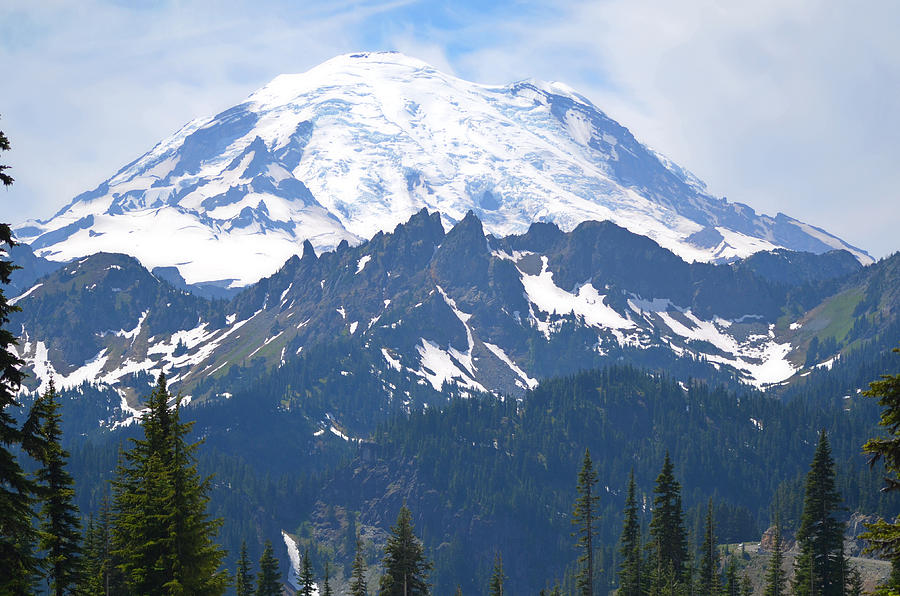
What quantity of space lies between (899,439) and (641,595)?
65544mm

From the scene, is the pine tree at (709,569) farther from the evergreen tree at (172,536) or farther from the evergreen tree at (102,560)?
the evergreen tree at (172,536)

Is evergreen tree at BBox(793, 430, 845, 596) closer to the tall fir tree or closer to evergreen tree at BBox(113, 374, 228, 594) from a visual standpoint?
the tall fir tree

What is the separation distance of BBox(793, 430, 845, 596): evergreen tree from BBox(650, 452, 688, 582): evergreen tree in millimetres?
11669

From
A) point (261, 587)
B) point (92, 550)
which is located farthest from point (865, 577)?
point (92, 550)

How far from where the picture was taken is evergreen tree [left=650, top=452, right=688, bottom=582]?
294 ft

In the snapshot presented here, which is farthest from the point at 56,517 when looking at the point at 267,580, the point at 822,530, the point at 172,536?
the point at 822,530

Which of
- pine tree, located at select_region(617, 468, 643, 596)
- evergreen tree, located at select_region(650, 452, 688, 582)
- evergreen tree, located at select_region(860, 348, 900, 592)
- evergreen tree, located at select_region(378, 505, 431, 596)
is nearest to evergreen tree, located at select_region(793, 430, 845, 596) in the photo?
evergreen tree, located at select_region(650, 452, 688, 582)

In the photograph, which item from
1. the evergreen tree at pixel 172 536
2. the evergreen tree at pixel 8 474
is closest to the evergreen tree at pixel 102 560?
the evergreen tree at pixel 172 536

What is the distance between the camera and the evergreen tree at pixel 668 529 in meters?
89.6

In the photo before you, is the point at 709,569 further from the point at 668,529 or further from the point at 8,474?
the point at 8,474

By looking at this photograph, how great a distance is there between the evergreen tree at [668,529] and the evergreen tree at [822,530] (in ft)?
38.3

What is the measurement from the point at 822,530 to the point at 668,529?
1399 centimetres

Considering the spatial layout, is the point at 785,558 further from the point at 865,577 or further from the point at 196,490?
the point at 196,490

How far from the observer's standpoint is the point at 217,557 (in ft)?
147
